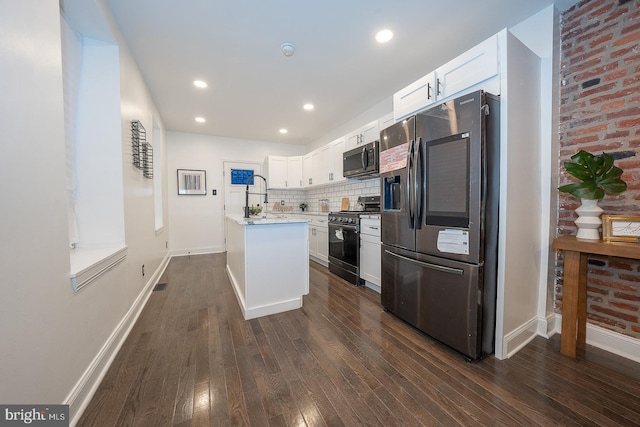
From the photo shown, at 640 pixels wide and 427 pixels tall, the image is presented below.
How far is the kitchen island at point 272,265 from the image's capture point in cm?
222

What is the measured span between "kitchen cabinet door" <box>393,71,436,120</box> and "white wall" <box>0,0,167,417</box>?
238cm

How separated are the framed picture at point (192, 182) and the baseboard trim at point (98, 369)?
Result: 125 inches

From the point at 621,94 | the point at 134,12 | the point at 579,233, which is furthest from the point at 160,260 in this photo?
the point at 621,94

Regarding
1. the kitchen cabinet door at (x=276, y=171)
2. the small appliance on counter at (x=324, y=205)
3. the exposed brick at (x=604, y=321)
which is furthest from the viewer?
the kitchen cabinet door at (x=276, y=171)

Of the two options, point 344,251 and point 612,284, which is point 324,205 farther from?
point 612,284

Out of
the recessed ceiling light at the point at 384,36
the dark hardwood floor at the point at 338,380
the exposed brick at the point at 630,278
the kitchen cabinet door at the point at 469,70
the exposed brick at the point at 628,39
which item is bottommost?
the dark hardwood floor at the point at 338,380

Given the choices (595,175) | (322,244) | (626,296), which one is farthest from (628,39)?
(322,244)

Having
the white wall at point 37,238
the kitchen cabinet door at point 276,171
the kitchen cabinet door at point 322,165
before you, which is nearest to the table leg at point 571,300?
the white wall at point 37,238

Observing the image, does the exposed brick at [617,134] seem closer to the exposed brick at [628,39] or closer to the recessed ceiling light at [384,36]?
the exposed brick at [628,39]

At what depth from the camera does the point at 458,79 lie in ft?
5.89

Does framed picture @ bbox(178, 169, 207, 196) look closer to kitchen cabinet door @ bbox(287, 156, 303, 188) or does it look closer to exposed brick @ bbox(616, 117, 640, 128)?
kitchen cabinet door @ bbox(287, 156, 303, 188)

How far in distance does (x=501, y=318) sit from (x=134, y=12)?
3646 millimetres

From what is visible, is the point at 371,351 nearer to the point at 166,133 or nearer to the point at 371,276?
the point at 371,276

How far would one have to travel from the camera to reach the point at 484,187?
60.3 inches
